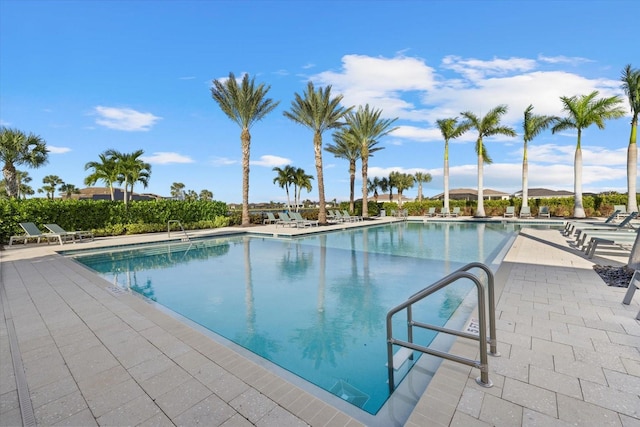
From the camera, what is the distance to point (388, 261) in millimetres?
8836

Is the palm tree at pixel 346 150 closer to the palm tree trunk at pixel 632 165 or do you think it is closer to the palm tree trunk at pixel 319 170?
the palm tree trunk at pixel 319 170

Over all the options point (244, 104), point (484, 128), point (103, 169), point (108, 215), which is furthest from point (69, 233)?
point (484, 128)

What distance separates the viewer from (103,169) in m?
26.7

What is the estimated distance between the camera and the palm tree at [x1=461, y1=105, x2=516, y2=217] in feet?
76.9

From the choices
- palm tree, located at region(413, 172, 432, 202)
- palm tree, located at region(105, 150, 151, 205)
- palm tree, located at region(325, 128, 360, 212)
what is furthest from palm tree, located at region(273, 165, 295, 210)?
palm tree, located at region(413, 172, 432, 202)

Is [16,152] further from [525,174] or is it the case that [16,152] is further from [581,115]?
[581,115]

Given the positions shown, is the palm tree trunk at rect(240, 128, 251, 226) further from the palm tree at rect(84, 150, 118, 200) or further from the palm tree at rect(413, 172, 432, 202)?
the palm tree at rect(413, 172, 432, 202)

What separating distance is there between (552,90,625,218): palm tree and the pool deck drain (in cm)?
2203

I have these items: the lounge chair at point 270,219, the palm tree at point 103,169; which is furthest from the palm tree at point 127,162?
the lounge chair at point 270,219

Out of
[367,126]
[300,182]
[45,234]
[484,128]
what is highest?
[367,126]

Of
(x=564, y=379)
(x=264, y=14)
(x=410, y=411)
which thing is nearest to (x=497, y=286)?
(x=564, y=379)

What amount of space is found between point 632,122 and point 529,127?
570cm

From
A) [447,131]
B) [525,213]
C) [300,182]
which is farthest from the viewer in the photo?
[300,182]

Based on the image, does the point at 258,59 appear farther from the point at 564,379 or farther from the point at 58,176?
the point at 58,176
